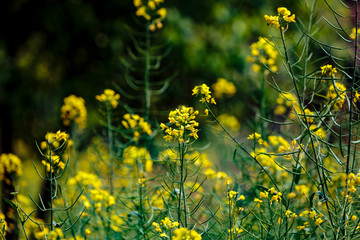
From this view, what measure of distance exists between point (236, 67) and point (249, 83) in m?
0.41

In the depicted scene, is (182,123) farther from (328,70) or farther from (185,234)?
(328,70)

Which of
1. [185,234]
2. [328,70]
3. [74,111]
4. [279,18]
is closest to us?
[185,234]

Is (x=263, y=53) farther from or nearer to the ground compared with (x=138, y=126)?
farther from the ground

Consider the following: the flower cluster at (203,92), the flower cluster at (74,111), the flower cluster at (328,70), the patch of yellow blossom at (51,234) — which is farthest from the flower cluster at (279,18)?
the flower cluster at (74,111)

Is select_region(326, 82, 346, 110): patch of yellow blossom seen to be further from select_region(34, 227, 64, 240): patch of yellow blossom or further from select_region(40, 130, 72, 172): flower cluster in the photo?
select_region(34, 227, 64, 240): patch of yellow blossom

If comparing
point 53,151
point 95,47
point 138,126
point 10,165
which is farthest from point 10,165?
point 95,47

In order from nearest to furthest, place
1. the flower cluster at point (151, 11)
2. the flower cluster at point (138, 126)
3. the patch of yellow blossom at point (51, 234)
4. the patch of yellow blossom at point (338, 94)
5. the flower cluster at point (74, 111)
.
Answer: the patch of yellow blossom at point (51, 234)
the patch of yellow blossom at point (338, 94)
the flower cluster at point (138, 126)
the flower cluster at point (151, 11)
the flower cluster at point (74, 111)

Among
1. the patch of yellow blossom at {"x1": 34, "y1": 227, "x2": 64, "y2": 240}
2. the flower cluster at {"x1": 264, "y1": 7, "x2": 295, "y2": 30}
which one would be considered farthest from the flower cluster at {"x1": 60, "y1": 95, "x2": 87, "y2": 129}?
the flower cluster at {"x1": 264, "y1": 7, "x2": 295, "y2": 30}

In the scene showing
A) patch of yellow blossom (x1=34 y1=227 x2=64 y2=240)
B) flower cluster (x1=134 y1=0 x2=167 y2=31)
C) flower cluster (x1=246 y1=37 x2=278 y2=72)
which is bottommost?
patch of yellow blossom (x1=34 y1=227 x2=64 y2=240)

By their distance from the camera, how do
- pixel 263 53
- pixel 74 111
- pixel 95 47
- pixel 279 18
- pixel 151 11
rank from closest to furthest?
pixel 279 18 < pixel 263 53 < pixel 151 11 < pixel 74 111 < pixel 95 47

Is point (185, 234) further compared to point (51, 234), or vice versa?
point (51, 234)

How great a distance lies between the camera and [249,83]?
7.88 m

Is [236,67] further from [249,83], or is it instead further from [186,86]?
[186,86]

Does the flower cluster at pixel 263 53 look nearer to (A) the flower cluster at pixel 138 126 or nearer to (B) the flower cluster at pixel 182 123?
(A) the flower cluster at pixel 138 126
